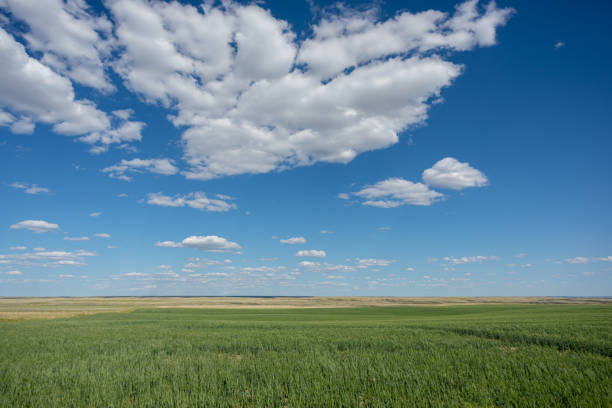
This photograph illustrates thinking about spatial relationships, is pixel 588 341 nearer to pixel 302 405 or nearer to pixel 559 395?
pixel 559 395

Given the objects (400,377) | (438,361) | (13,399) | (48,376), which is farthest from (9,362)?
(438,361)

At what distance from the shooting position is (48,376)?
1192cm

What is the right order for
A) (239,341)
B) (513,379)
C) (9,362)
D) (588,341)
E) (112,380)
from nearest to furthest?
(513,379), (112,380), (9,362), (588,341), (239,341)

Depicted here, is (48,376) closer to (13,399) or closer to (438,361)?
(13,399)

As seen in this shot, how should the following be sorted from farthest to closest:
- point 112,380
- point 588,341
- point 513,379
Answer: point 588,341, point 112,380, point 513,379

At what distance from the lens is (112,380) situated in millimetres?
11133

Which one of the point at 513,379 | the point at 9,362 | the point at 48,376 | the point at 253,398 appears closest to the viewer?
the point at 253,398

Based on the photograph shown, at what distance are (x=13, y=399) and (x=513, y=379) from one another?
1590 cm

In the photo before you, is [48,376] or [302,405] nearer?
[302,405]

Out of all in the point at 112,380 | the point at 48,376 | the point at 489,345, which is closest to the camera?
the point at 112,380

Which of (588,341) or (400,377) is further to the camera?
(588,341)

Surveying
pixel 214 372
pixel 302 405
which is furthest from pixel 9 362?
pixel 302 405

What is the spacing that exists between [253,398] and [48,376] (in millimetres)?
8696

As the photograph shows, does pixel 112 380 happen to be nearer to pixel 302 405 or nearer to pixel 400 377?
pixel 302 405
